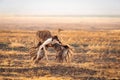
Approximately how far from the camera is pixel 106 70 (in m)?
2.90

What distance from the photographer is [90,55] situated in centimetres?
292

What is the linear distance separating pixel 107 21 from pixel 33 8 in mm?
759

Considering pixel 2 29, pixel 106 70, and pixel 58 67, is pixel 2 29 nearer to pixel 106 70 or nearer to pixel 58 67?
pixel 58 67

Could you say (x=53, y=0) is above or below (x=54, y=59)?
above

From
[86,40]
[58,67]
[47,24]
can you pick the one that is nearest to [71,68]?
[58,67]

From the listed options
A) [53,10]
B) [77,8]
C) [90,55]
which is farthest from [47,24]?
[90,55]

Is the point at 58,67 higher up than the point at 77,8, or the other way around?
the point at 77,8

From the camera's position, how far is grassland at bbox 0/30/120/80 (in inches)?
114

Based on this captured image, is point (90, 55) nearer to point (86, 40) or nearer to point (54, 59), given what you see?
point (86, 40)

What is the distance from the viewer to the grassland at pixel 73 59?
9.50 feet

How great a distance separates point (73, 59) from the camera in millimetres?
2928

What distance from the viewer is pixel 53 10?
2908 millimetres

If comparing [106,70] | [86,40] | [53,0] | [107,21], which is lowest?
[106,70]

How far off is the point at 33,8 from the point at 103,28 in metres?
0.74
